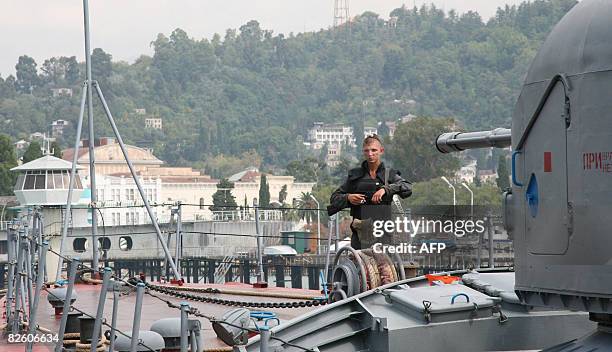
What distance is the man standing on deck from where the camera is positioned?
12.0m

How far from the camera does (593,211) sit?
7809 mm

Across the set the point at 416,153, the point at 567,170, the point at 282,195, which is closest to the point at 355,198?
the point at 567,170

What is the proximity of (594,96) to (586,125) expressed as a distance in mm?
170

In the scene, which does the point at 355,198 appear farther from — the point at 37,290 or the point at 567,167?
the point at 567,167

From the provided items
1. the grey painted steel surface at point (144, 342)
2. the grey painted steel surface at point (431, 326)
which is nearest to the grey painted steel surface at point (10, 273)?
the grey painted steel surface at point (144, 342)

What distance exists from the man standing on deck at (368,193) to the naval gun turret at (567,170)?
3421mm

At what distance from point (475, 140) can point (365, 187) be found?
180cm

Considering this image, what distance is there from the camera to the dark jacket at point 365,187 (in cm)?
1208

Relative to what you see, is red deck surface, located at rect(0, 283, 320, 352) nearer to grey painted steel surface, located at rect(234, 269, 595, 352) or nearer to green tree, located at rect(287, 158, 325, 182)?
grey painted steel surface, located at rect(234, 269, 595, 352)

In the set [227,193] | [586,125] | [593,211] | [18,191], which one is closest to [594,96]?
[586,125]

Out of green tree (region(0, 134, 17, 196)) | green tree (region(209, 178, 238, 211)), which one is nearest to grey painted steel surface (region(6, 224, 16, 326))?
green tree (region(0, 134, 17, 196))

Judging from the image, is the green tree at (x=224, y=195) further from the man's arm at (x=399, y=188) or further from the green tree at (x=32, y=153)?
the man's arm at (x=399, y=188)

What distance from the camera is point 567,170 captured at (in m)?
8.00

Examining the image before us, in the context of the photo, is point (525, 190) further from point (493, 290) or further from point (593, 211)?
point (493, 290)
